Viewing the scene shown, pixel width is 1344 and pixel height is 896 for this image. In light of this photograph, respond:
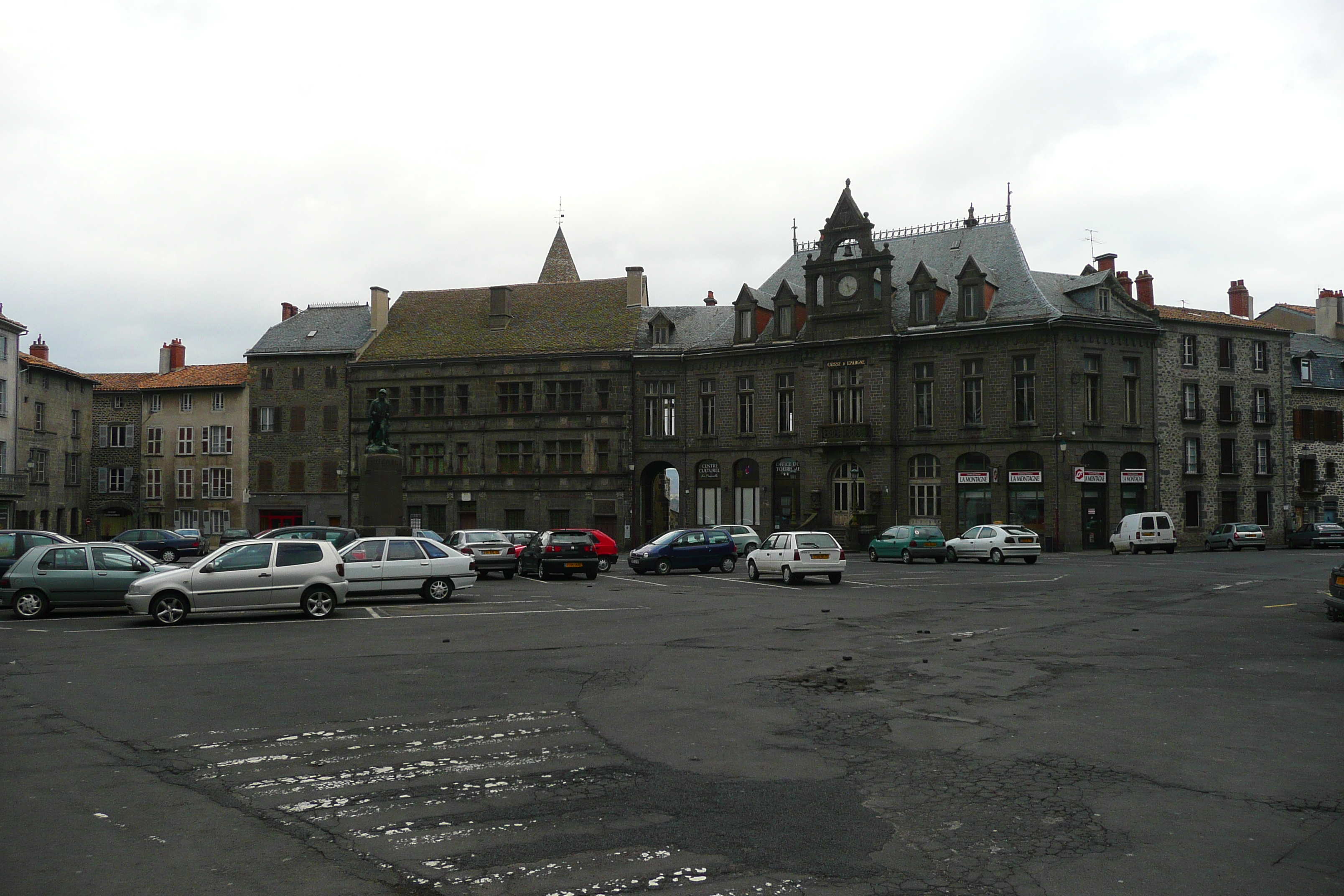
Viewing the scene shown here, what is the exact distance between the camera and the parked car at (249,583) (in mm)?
18516

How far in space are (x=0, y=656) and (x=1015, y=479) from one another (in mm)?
42080

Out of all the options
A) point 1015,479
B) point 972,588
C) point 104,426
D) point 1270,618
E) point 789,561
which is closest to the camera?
point 1270,618

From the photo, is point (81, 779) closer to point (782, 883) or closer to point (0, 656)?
point (782, 883)

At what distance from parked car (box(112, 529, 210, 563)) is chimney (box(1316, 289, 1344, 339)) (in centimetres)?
6290

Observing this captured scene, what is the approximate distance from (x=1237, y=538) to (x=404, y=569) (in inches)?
1596

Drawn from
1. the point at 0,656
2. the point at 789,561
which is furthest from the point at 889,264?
the point at 0,656

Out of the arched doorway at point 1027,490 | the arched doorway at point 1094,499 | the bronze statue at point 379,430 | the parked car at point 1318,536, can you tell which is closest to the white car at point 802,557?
the bronze statue at point 379,430

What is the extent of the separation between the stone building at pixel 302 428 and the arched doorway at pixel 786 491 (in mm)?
24719

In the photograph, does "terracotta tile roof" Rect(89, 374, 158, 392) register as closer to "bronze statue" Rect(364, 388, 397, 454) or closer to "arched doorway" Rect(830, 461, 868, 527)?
"bronze statue" Rect(364, 388, 397, 454)

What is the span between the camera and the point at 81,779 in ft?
25.7

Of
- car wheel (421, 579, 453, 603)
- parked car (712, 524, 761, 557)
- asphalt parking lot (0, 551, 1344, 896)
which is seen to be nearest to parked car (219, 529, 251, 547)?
parked car (712, 524, 761, 557)

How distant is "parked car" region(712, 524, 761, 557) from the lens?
42938 mm

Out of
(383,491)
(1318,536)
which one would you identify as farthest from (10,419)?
(1318,536)

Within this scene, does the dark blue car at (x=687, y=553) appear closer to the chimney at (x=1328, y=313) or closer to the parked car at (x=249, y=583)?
the parked car at (x=249, y=583)
